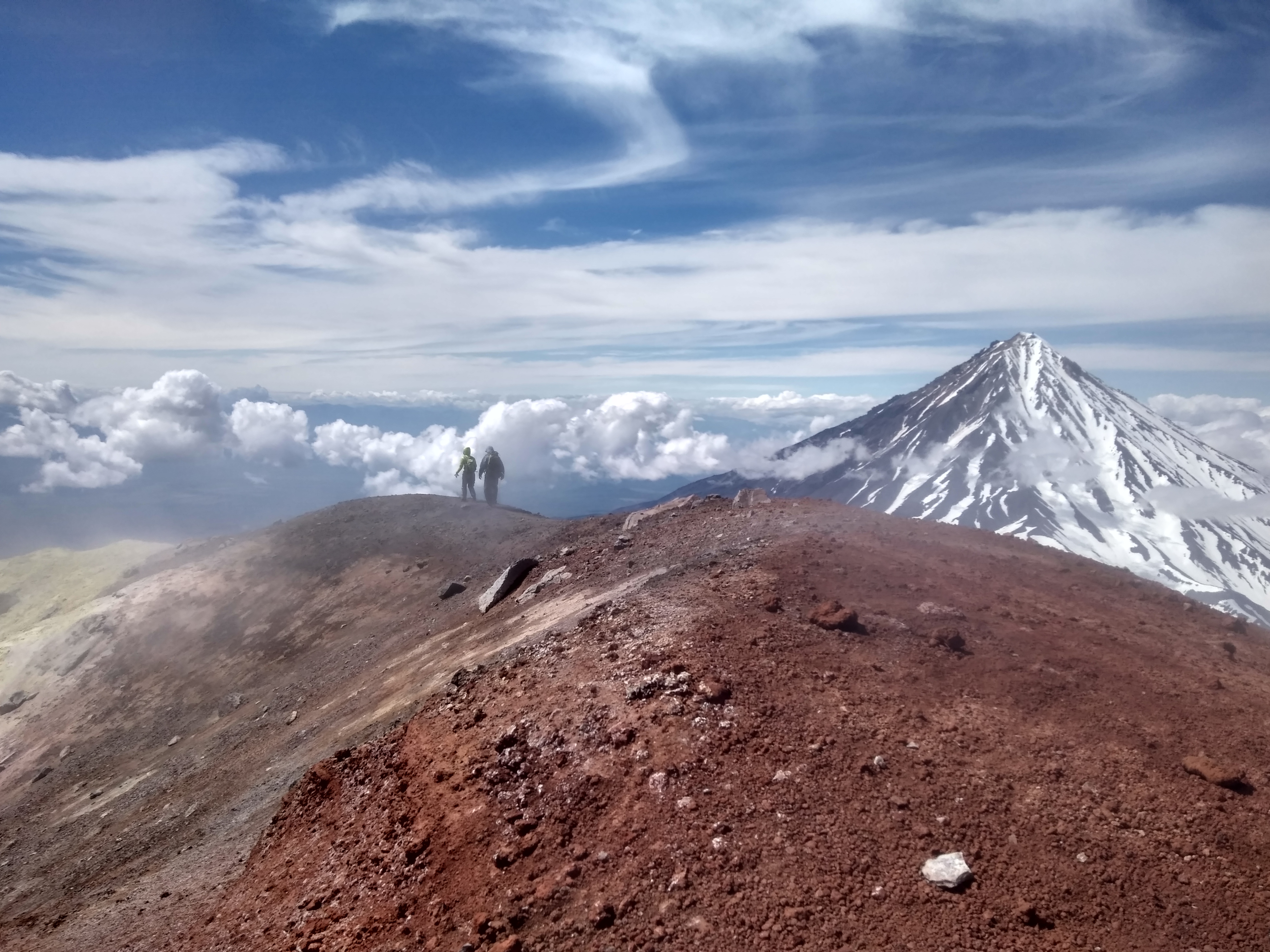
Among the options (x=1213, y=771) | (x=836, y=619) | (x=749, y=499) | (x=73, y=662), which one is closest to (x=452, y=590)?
(x=749, y=499)

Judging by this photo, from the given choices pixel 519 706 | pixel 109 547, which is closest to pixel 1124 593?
pixel 519 706

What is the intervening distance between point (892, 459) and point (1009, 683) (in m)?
200

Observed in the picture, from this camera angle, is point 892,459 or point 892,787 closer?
point 892,787

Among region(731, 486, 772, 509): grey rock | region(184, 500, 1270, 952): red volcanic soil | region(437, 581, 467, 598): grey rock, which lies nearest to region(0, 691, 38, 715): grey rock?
region(437, 581, 467, 598): grey rock

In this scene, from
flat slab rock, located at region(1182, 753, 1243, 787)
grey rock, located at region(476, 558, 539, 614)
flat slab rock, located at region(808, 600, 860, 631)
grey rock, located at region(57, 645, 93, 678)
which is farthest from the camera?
grey rock, located at region(57, 645, 93, 678)

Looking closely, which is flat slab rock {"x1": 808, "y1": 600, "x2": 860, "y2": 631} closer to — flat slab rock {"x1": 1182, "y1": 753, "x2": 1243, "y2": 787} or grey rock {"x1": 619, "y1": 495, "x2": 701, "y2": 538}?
flat slab rock {"x1": 1182, "y1": 753, "x2": 1243, "y2": 787}

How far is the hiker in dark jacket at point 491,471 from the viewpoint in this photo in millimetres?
29844

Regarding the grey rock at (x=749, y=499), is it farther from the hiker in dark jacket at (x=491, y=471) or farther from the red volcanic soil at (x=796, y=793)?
the hiker in dark jacket at (x=491, y=471)

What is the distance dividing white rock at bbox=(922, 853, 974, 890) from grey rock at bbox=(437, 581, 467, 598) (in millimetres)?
16019

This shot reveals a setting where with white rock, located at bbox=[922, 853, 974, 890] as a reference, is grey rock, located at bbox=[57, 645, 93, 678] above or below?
below

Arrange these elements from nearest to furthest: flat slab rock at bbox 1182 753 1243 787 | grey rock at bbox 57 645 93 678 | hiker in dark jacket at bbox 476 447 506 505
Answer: flat slab rock at bbox 1182 753 1243 787 < grey rock at bbox 57 645 93 678 < hiker in dark jacket at bbox 476 447 506 505

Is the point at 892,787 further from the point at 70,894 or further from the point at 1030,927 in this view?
the point at 70,894

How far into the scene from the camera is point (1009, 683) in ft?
30.2

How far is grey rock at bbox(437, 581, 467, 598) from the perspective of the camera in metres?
20.5
